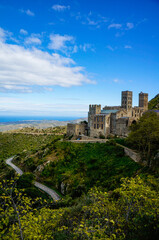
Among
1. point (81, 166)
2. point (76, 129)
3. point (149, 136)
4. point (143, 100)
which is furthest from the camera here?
point (143, 100)

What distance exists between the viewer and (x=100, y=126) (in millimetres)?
54281

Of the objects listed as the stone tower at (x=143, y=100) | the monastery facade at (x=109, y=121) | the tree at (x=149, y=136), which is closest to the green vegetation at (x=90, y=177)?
the tree at (x=149, y=136)

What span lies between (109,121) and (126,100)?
11.4 meters

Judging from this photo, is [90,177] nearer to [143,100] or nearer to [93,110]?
[93,110]

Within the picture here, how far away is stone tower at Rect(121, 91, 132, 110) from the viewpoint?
5927 centimetres

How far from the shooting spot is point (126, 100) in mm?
59344

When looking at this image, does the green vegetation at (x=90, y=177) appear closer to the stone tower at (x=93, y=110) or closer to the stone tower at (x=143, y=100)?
the stone tower at (x=93, y=110)

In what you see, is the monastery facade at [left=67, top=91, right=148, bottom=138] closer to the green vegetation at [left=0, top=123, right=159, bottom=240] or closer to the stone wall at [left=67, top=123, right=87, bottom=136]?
the stone wall at [left=67, top=123, right=87, bottom=136]

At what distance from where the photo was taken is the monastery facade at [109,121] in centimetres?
5169

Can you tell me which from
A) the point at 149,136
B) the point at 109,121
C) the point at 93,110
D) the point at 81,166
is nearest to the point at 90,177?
the point at 81,166

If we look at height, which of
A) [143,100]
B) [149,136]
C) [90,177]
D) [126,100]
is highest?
[143,100]

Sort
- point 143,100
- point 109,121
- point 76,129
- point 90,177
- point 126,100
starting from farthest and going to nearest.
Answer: point 143,100 < point 126,100 < point 76,129 < point 109,121 < point 90,177

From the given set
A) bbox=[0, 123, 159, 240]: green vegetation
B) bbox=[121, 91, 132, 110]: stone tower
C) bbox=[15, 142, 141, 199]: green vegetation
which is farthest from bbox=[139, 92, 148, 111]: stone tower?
bbox=[15, 142, 141, 199]: green vegetation

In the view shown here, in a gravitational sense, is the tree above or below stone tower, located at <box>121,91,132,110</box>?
below
